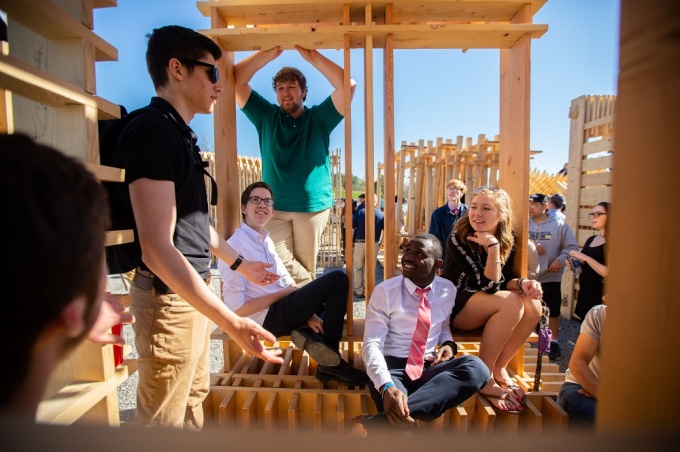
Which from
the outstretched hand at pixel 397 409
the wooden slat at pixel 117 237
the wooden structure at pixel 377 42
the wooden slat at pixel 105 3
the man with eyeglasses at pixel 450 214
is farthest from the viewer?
the man with eyeglasses at pixel 450 214

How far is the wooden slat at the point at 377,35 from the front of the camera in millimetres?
2625

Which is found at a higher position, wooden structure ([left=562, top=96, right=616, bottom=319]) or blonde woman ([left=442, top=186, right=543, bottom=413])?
wooden structure ([left=562, top=96, right=616, bottom=319])

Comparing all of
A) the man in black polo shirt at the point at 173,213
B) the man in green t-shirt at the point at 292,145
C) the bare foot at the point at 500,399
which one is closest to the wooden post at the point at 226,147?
the man in green t-shirt at the point at 292,145

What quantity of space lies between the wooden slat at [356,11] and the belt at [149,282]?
2.17 meters

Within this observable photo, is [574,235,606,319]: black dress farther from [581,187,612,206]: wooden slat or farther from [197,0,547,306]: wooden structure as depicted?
[197,0,547,306]: wooden structure

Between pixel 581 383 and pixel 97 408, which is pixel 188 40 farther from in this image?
pixel 581 383

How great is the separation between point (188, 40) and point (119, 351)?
1420 mm

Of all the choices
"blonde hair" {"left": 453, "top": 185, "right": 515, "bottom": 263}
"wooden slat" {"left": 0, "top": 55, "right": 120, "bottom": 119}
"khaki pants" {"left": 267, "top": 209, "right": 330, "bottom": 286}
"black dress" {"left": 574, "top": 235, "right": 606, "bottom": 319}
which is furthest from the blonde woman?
"wooden slat" {"left": 0, "top": 55, "right": 120, "bottom": 119}

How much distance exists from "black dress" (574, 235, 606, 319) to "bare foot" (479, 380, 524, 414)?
2.61 meters

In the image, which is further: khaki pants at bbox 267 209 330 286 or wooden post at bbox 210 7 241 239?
khaki pants at bbox 267 209 330 286

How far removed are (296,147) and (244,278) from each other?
47.7 inches

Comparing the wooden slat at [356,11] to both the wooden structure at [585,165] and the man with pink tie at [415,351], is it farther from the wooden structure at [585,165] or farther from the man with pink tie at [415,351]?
the wooden structure at [585,165]

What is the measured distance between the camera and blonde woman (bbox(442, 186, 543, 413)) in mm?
2561

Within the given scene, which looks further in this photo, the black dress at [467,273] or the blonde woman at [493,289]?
the black dress at [467,273]
